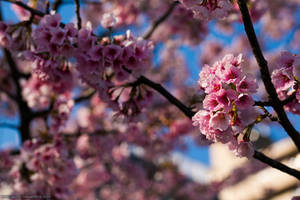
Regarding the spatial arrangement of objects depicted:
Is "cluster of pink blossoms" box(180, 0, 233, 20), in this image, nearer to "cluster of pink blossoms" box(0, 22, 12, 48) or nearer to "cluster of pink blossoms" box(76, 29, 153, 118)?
"cluster of pink blossoms" box(76, 29, 153, 118)

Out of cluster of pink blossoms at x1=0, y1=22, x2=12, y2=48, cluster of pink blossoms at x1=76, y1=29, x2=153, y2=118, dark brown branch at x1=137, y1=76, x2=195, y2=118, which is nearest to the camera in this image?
dark brown branch at x1=137, y1=76, x2=195, y2=118

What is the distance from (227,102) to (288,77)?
446mm

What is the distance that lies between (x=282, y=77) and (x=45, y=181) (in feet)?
7.72

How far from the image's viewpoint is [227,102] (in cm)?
168

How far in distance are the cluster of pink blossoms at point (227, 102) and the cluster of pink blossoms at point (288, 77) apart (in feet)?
0.90

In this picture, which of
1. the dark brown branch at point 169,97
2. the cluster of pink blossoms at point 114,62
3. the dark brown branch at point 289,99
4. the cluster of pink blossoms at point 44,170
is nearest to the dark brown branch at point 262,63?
the dark brown branch at point 289,99

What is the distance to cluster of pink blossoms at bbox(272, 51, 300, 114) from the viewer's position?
1.81 metres

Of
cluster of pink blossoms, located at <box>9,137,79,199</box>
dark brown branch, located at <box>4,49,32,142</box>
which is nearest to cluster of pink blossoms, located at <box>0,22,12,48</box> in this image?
cluster of pink blossoms, located at <box>9,137,79,199</box>

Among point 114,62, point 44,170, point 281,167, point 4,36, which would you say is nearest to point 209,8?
point 114,62

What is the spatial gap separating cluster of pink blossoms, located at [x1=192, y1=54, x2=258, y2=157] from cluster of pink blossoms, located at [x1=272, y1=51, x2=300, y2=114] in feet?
0.90

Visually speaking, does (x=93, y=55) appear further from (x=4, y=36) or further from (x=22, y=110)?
(x=22, y=110)

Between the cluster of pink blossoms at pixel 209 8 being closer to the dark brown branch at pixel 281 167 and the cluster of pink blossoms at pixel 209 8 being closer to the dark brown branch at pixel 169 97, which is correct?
the dark brown branch at pixel 169 97

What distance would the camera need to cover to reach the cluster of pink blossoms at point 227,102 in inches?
66.2

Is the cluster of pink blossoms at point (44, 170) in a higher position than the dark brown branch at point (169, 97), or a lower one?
higher
